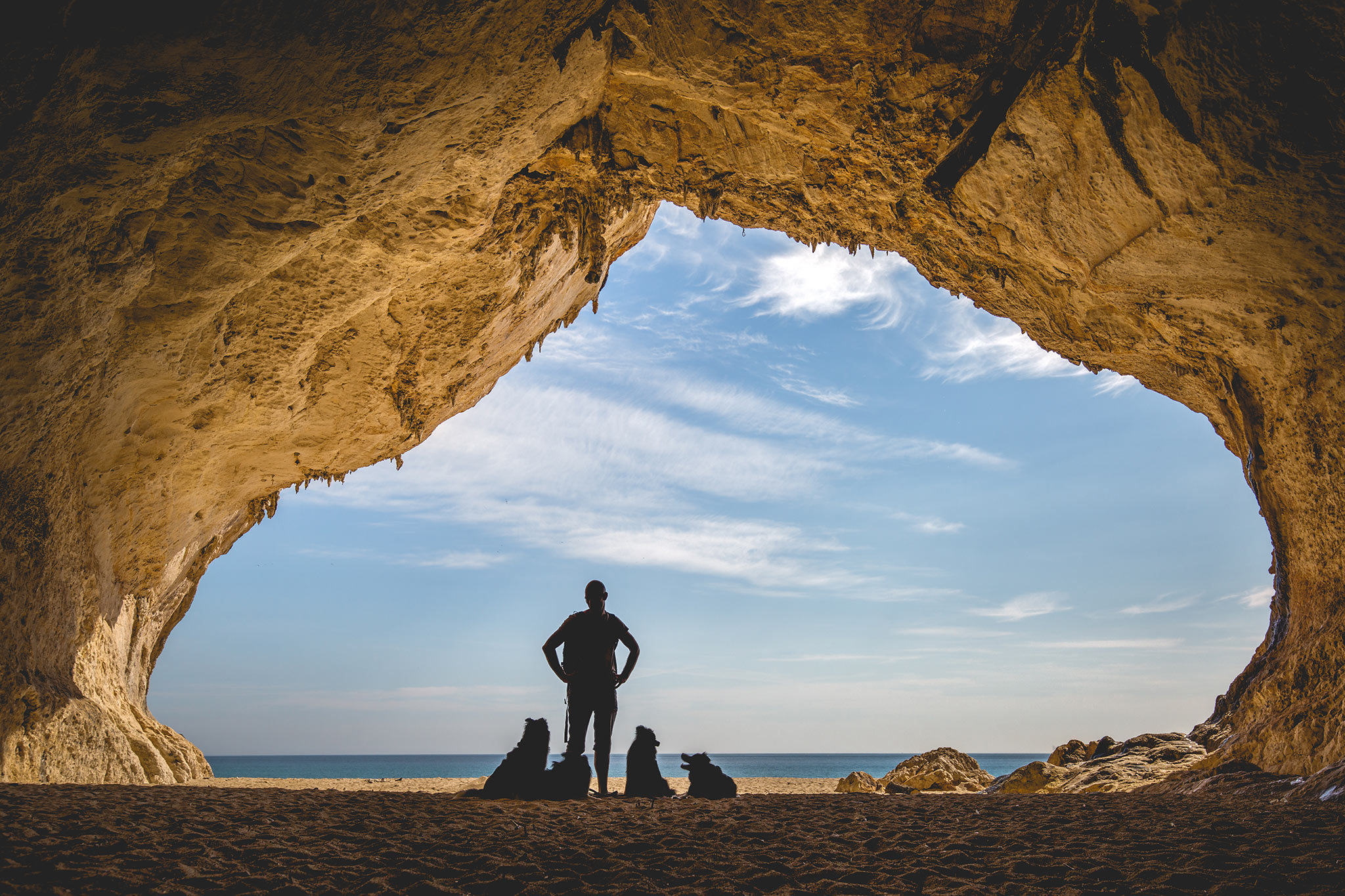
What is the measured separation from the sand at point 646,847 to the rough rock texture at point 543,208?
309cm

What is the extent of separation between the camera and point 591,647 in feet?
19.5

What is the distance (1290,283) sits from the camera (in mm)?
5715

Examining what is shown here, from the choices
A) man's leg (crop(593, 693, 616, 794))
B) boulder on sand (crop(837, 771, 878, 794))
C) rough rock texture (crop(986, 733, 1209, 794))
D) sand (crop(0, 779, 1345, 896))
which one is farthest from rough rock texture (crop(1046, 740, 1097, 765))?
Answer: man's leg (crop(593, 693, 616, 794))

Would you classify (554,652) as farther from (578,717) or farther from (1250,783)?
(1250,783)

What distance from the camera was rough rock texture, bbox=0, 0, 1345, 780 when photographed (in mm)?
4738

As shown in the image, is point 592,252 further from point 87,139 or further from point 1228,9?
point 1228,9

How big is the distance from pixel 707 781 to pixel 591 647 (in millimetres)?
1417

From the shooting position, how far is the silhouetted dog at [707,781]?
17.5ft

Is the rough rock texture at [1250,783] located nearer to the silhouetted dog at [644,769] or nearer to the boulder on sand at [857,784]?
the silhouetted dog at [644,769]

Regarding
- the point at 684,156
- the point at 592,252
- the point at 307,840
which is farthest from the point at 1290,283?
the point at 307,840

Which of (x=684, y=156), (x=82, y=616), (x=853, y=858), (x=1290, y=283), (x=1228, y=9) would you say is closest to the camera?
(x=853, y=858)

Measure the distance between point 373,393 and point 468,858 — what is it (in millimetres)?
7497

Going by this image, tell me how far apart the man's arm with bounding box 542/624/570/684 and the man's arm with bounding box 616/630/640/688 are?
469mm

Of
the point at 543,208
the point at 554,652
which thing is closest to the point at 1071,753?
the point at 554,652
